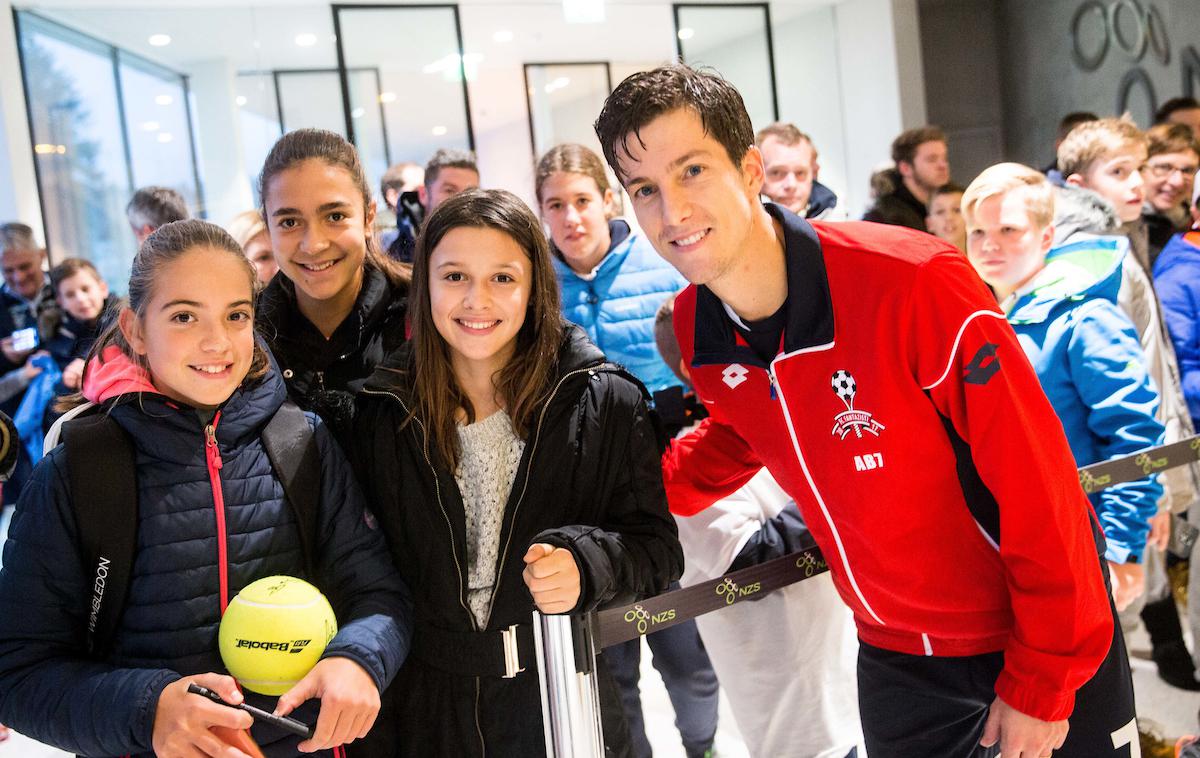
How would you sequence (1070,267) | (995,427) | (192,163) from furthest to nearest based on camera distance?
(192,163) < (1070,267) < (995,427)

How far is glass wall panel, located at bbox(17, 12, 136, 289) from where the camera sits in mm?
8414

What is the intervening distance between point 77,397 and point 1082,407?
2412 millimetres

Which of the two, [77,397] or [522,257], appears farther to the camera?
[522,257]

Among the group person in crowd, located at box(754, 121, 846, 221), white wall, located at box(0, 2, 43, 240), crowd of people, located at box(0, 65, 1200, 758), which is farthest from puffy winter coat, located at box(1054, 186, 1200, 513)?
white wall, located at box(0, 2, 43, 240)

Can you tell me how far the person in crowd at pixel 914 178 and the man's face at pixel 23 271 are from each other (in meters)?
5.04

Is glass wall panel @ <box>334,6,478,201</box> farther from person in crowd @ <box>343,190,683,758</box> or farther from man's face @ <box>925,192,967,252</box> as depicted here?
person in crowd @ <box>343,190,683,758</box>

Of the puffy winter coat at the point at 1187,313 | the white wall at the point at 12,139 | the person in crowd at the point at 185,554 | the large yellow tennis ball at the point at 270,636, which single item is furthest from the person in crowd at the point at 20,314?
the puffy winter coat at the point at 1187,313

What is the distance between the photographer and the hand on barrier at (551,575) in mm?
1643

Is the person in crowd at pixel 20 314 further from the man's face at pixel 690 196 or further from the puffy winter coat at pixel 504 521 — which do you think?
the man's face at pixel 690 196

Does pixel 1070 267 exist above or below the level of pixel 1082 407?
above

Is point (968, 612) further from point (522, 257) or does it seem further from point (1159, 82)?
point (1159, 82)

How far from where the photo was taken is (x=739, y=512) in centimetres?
251

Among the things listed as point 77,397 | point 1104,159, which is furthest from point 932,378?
point 1104,159

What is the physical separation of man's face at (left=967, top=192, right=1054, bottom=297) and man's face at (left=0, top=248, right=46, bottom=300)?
18.1 feet
